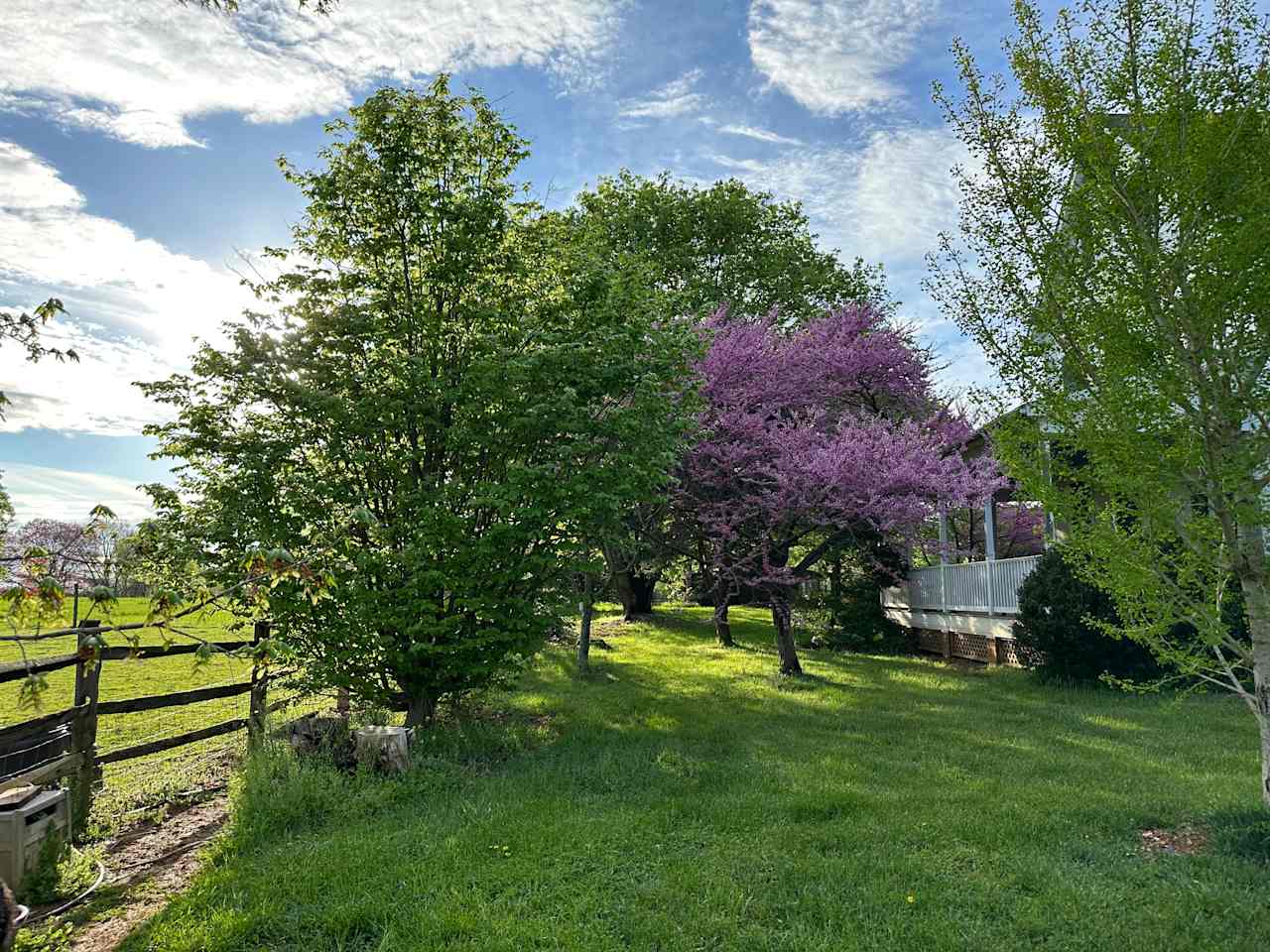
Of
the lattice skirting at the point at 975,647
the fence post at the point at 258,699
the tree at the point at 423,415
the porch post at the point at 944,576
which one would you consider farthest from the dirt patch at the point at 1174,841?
the porch post at the point at 944,576

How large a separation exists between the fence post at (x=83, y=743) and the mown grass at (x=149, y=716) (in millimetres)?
259

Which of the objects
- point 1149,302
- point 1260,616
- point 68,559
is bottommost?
point 1260,616

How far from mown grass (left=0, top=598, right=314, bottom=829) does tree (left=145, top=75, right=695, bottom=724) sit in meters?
1.30

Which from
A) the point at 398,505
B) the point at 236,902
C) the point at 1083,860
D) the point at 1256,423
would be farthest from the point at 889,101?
the point at 236,902

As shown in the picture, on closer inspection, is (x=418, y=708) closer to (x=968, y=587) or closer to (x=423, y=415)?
(x=423, y=415)

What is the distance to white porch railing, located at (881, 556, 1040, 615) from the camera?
1329 centimetres

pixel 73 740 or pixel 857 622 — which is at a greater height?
pixel 73 740

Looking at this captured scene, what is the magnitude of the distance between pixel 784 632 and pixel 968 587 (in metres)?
4.11

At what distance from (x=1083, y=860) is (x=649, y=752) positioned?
391cm

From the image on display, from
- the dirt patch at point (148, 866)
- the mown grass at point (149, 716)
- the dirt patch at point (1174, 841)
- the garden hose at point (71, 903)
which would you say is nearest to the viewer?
the dirt patch at point (148, 866)

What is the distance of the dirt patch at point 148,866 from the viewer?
4.12 m

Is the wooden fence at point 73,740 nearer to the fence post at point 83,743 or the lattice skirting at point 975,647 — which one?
the fence post at point 83,743

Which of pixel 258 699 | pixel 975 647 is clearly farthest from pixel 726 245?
pixel 258 699

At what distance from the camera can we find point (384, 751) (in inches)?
264
